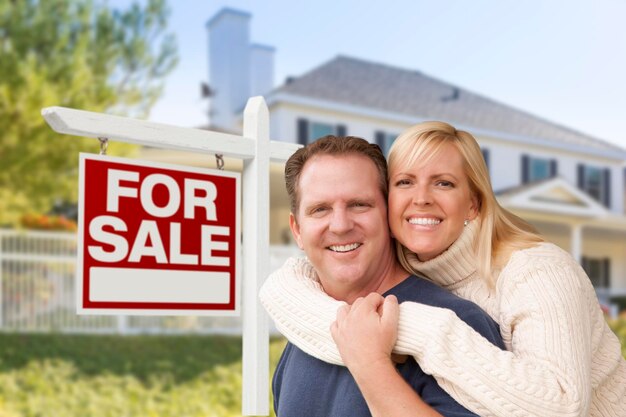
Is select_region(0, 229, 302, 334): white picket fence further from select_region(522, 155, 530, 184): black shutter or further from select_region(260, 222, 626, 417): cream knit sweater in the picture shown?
Answer: select_region(260, 222, 626, 417): cream knit sweater

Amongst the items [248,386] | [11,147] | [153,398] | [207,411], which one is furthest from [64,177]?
[248,386]

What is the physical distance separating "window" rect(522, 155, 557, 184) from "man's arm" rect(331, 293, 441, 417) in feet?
73.3

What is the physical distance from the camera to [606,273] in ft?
86.4

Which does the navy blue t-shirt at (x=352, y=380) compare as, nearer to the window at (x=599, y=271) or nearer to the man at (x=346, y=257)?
the man at (x=346, y=257)

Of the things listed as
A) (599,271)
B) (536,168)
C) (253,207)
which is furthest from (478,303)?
(599,271)

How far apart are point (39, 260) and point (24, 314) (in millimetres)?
1013

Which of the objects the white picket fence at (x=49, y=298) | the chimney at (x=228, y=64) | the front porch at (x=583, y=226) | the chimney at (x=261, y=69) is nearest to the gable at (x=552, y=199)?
→ the front porch at (x=583, y=226)

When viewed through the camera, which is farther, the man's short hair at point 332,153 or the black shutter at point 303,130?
the black shutter at point 303,130

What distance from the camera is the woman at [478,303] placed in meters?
1.94

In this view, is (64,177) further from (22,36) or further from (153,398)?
(153,398)

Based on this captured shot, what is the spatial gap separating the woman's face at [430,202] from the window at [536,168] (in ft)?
71.9

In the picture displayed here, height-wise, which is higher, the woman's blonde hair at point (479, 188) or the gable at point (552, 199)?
the gable at point (552, 199)

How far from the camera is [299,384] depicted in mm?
2293

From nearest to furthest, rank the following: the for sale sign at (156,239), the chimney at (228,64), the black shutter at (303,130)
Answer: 1. the for sale sign at (156,239)
2. the black shutter at (303,130)
3. the chimney at (228,64)
